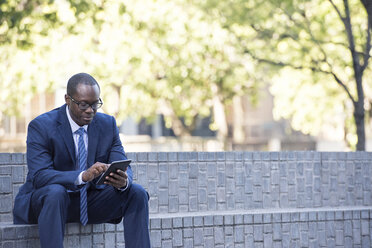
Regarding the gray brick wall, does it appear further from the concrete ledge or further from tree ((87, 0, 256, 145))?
tree ((87, 0, 256, 145))

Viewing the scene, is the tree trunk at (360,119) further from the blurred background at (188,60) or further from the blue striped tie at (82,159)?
the blue striped tie at (82,159)

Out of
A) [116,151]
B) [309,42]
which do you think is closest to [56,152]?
[116,151]

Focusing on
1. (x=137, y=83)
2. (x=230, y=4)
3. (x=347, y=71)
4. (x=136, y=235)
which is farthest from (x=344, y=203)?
(x=137, y=83)

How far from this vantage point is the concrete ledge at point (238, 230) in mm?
5605

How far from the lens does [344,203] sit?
7.89 metres

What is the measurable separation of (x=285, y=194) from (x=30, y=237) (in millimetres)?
3169

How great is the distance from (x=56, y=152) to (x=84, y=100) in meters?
0.46

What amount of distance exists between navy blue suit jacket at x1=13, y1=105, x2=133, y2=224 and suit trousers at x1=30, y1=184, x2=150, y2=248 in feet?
0.28

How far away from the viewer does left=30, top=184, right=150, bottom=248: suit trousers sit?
4.77 meters

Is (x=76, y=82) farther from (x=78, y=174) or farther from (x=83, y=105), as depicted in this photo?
(x=78, y=174)

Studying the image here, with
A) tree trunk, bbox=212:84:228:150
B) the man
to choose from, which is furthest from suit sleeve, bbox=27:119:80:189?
tree trunk, bbox=212:84:228:150

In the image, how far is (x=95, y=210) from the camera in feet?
17.5

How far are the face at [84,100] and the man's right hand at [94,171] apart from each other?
48 cm

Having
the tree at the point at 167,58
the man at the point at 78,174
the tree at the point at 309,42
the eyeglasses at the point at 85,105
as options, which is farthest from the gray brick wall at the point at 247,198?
the tree at the point at 167,58
